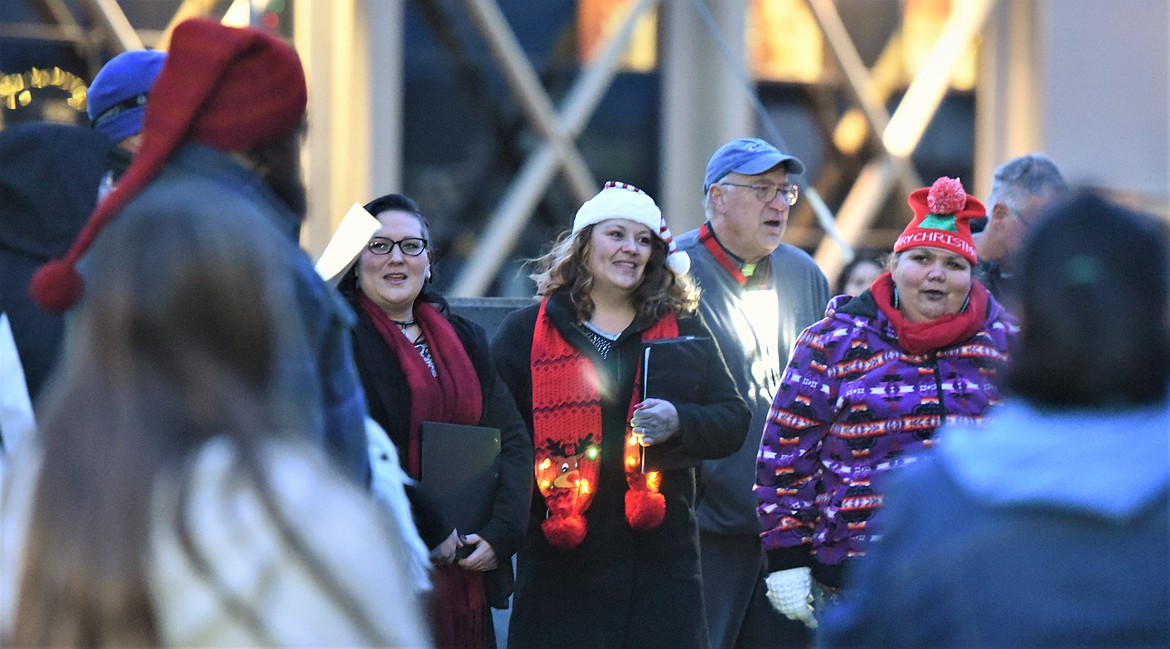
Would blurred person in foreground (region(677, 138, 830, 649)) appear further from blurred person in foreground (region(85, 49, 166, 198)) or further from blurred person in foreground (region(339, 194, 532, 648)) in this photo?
blurred person in foreground (region(85, 49, 166, 198))

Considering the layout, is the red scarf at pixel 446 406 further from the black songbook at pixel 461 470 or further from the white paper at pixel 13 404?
the white paper at pixel 13 404

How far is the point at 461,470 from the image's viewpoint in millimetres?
4918

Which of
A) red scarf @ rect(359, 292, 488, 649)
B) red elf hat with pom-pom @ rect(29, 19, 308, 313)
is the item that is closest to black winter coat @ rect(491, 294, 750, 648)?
red scarf @ rect(359, 292, 488, 649)

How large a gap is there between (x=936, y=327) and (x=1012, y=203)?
1.80 meters

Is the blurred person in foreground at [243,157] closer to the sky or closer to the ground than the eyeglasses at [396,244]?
closer to the sky

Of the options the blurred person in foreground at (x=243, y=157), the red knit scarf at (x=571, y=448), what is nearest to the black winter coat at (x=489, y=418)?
the red knit scarf at (x=571, y=448)

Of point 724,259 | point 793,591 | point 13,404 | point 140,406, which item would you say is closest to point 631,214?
point 724,259

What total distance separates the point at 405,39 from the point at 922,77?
4.59 metres

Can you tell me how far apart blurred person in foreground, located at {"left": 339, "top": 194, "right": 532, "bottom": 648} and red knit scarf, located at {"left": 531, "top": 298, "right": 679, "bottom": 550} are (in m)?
0.11

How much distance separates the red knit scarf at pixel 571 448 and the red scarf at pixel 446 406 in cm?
28

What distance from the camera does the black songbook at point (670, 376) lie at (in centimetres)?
514

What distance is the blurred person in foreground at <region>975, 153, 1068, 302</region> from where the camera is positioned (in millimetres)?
6395

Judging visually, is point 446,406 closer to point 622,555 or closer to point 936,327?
point 622,555

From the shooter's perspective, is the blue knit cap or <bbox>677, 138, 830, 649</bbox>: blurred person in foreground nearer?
the blue knit cap
